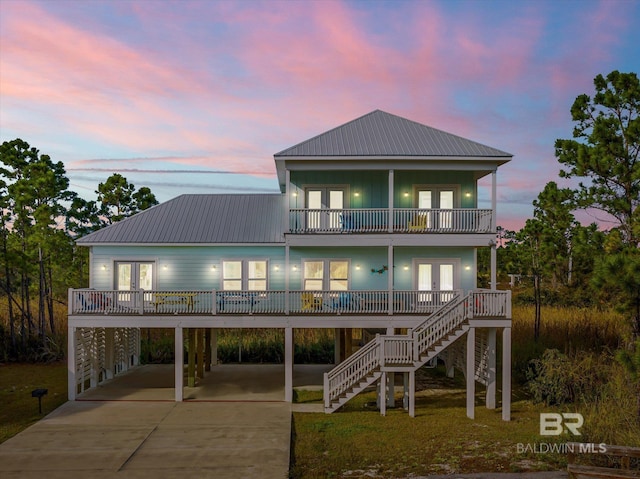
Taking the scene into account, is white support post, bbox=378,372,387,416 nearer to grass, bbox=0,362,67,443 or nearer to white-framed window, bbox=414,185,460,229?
white-framed window, bbox=414,185,460,229

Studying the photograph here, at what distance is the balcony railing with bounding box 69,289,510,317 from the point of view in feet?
62.2

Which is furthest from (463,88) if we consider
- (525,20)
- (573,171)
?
(573,171)

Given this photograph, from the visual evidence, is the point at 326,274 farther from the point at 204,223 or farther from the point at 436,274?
the point at 204,223

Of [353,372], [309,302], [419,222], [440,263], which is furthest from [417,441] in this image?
[419,222]

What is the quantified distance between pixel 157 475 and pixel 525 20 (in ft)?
65.3

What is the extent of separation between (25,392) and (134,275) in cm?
607

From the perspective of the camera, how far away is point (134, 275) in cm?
2148

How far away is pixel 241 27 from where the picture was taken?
22.6 metres

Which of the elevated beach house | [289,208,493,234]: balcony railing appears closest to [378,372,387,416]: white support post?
the elevated beach house

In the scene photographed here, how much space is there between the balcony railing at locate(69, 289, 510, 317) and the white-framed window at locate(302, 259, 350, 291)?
2.44 ft

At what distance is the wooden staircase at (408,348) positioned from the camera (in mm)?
17094

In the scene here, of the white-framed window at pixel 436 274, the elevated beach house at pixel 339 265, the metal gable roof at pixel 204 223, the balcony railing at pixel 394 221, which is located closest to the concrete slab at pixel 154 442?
the elevated beach house at pixel 339 265

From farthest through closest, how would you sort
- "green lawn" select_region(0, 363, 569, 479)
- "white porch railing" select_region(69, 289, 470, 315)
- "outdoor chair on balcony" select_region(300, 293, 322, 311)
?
"outdoor chair on balcony" select_region(300, 293, 322, 311) < "white porch railing" select_region(69, 289, 470, 315) < "green lawn" select_region(0, 363, 569, 479)

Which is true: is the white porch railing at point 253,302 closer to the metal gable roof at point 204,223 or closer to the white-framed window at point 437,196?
the metal gable roof at point 204,223
